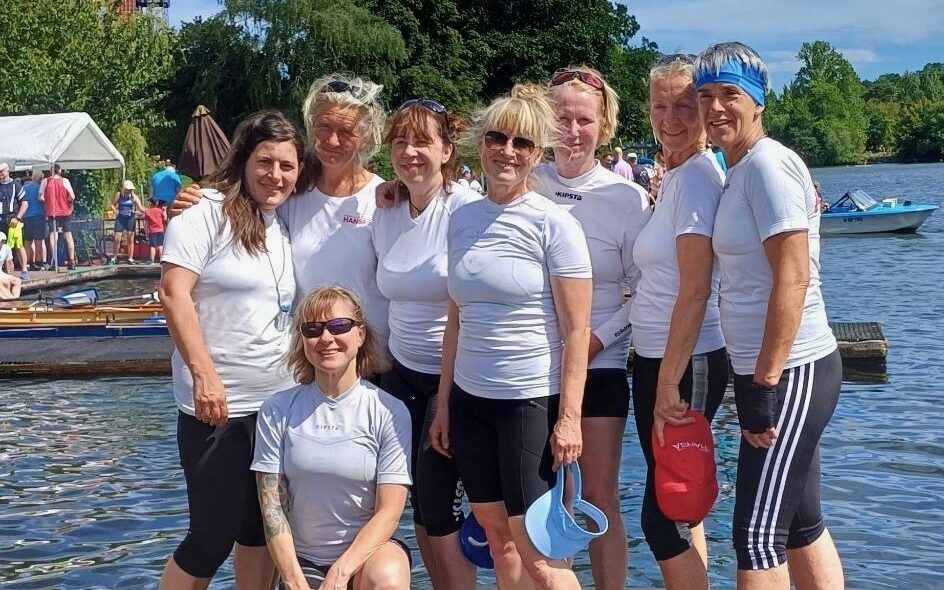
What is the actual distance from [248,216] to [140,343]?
9.94 metres

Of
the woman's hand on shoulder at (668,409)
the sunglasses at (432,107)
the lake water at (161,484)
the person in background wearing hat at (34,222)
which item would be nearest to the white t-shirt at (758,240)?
the woman's hand on shoulder at (668,409)

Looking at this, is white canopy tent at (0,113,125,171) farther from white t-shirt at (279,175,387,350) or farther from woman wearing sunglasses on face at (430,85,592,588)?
woman wearing sunglasses on face at (430,85,592,588)

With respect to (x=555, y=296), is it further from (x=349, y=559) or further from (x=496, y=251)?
(x=349, y=559)

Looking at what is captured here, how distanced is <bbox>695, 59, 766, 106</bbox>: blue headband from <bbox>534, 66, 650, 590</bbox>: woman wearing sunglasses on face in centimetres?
72

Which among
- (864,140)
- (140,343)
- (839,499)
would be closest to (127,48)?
(140,343)

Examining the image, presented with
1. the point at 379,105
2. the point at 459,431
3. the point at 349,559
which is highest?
the point at 379,105

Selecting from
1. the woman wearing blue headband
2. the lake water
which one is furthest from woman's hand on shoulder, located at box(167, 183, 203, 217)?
the lake water

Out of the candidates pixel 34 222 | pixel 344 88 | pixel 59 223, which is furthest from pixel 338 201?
pixel 59 223

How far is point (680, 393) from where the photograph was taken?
4.02m

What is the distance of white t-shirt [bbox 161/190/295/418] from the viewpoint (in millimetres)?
4086

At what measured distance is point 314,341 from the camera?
4.04 m

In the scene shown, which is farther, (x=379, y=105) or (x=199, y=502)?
(x=379, y=105)

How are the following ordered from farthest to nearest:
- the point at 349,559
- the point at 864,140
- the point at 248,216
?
the point at 864,140 → the point at 248,216 → the point at 349,559

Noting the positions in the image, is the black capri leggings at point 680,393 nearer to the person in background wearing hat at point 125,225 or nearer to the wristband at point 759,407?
the wristband at point 759,407
